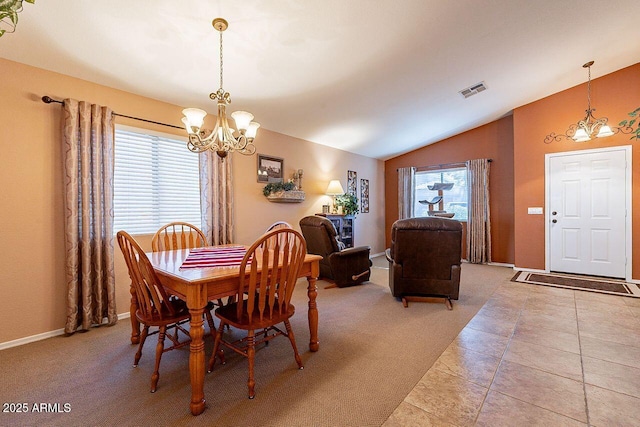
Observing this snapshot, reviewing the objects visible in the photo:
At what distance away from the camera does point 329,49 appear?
2.71m

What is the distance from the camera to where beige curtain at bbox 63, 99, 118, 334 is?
99.0 inches

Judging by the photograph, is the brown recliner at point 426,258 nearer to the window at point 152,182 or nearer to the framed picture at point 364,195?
the window at point 152,182

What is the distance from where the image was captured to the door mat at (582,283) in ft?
12.1

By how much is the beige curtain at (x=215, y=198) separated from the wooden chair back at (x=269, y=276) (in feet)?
6.27

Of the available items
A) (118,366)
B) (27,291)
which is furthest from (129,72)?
(118,366)

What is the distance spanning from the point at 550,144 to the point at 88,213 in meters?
6.53

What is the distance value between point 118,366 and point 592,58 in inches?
250

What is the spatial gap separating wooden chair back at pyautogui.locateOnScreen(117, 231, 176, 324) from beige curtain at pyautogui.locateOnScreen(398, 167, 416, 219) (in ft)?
19.0

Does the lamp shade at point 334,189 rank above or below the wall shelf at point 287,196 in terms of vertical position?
above

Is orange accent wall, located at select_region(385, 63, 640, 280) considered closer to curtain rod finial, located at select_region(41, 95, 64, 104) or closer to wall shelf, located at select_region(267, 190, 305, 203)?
wall shelf, located at select_region(267, 190, 305, 203)

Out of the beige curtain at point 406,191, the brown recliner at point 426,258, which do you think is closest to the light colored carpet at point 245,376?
the brown recliner at point 426,258

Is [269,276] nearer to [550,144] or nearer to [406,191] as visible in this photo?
[550,144]

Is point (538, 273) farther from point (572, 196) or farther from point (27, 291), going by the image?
point (27, 291)

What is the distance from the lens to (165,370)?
1980 millimetres
